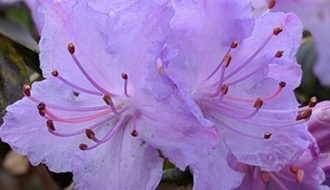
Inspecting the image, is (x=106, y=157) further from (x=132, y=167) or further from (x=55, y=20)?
(x=55, y=20)

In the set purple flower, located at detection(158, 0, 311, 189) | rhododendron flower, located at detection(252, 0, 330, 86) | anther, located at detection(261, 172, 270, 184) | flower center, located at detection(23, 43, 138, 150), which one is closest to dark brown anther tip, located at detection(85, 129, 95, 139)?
flower center, located at detection(23, 43, 138, 150)

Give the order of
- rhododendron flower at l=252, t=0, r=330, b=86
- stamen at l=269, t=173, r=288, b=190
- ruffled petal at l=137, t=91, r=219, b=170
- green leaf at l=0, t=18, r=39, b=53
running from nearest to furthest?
ruffled petal at l=137, t=91, r=219, b=170, stamen at l=269, t=173, r=288, b=190, green leaf at l=0, t=18, r=39, b=53, rhododendron flower at l=252, t=0, r=330, b=86

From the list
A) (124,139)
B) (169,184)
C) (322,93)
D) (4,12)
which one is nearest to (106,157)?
(124,139)

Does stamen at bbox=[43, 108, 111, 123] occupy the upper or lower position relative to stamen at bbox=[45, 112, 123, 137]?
upper

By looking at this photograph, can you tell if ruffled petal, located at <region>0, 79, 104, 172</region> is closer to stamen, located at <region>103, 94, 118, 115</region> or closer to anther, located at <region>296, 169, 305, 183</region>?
stamen, located at <region>103, 94, 118, 115</region>

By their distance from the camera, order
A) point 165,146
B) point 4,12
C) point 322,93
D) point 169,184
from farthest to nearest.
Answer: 1. point 4,12
2. point 322,93
3. point 169,184
4. point 165,146
